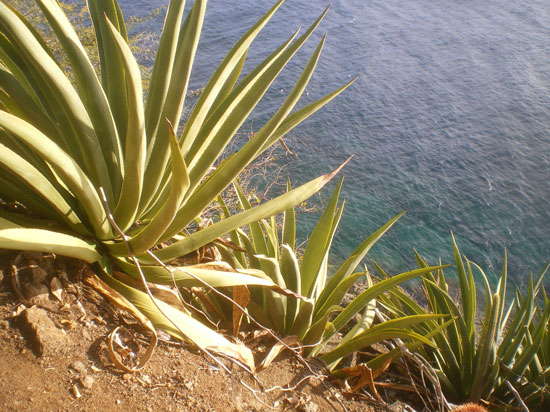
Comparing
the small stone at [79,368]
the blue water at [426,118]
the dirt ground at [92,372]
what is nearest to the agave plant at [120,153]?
the dirt ground at [92,372]

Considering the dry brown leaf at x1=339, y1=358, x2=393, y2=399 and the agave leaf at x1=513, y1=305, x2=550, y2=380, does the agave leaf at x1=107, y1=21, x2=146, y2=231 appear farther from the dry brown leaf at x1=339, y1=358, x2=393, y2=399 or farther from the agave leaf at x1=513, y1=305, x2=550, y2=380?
the agave leaf at x1=513, y1=305, x2=550, y2=380

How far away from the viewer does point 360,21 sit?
10.6 m

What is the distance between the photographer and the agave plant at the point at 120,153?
4.31 feet

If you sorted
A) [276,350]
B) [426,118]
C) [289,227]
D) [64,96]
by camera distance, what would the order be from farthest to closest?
1. [426,118]
2. [289,227]
3. [276,350]
4. [64,96]

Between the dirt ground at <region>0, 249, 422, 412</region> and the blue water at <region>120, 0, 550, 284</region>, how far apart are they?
4.38 m

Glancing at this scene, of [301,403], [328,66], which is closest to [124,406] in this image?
[301,403]

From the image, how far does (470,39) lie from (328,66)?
12.3 feet

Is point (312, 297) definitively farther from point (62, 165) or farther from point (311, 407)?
point (62, 165)

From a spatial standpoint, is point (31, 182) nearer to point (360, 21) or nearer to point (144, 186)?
point (144, 186)

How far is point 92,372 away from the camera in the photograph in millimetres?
1354

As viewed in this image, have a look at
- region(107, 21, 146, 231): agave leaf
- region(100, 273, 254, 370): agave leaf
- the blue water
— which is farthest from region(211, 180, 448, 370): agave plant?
the blue water

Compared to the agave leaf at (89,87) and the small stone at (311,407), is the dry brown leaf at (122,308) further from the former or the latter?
the small stone at (311,407)

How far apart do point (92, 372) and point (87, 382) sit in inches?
1.6

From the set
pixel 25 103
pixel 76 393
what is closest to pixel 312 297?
pixel 76 393
